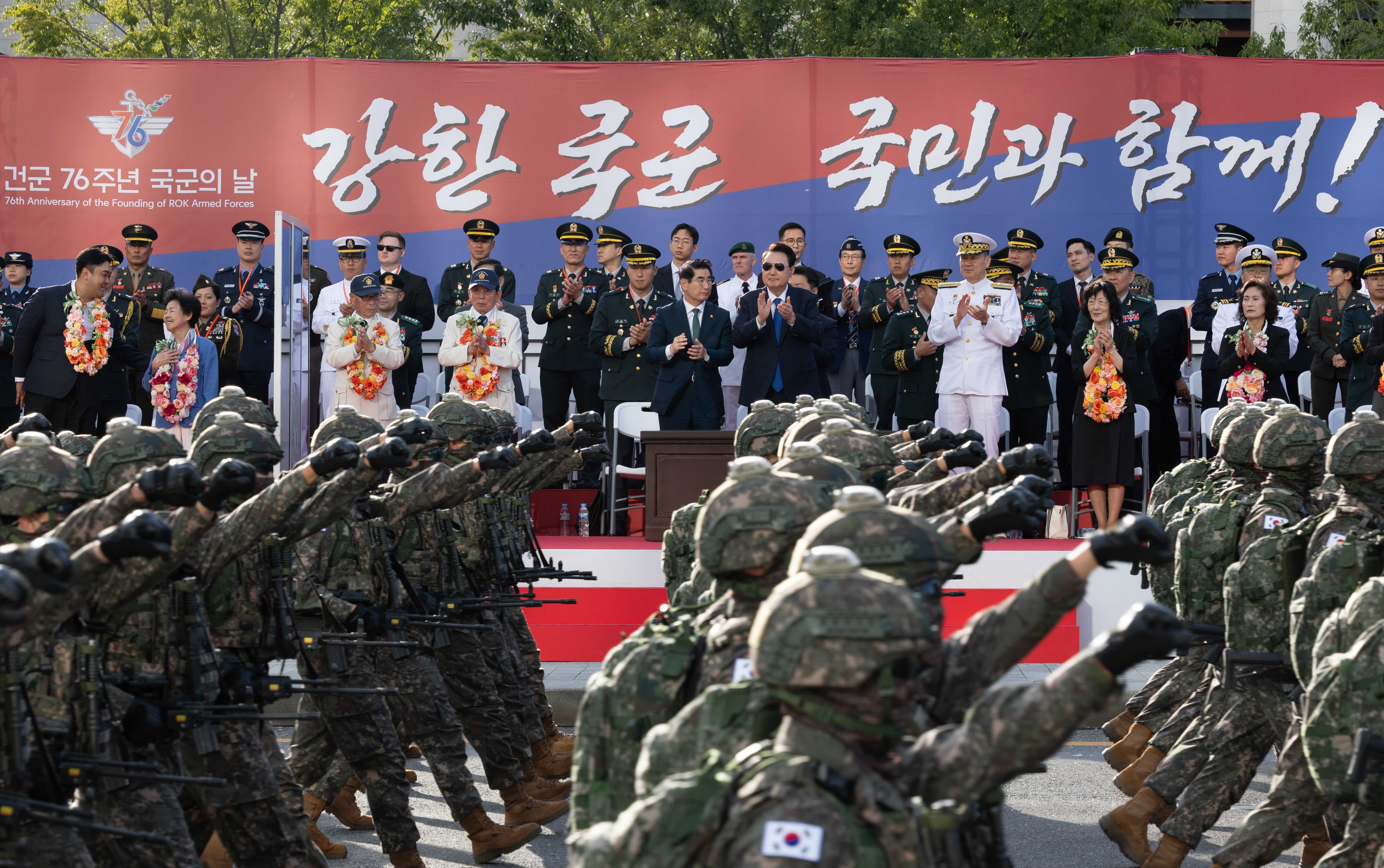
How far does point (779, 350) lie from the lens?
14.3m

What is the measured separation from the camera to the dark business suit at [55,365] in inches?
570

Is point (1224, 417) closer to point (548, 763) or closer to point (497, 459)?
point (548, 763)

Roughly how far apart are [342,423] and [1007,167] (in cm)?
927

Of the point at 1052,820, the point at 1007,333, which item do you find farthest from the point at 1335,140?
the point at 1052,820

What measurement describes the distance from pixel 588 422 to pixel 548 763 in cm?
228

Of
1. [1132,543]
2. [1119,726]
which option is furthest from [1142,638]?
[1119,726]

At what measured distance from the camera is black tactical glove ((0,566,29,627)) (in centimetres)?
381

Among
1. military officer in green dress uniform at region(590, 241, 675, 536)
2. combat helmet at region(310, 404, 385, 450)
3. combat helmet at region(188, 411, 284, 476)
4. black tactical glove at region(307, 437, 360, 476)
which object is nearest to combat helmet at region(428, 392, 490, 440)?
combat helmet at region(310, 404, 385, 450)

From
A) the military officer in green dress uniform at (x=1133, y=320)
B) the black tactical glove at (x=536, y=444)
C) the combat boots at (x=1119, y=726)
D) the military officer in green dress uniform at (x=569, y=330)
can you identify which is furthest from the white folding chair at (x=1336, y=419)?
the black tactical glove at (x=536, y=444)

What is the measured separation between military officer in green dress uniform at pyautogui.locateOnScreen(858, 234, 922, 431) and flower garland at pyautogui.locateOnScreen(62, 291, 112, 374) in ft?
21.1

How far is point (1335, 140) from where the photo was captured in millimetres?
16516

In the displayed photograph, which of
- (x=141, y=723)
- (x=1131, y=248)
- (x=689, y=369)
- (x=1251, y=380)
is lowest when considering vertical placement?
(x=141, y=723)

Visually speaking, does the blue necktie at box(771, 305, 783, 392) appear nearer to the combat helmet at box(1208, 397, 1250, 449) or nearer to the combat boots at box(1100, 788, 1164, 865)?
the combat helmet at box(1208, 397, 1250, 449)

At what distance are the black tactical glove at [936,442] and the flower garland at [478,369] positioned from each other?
5260 mm
